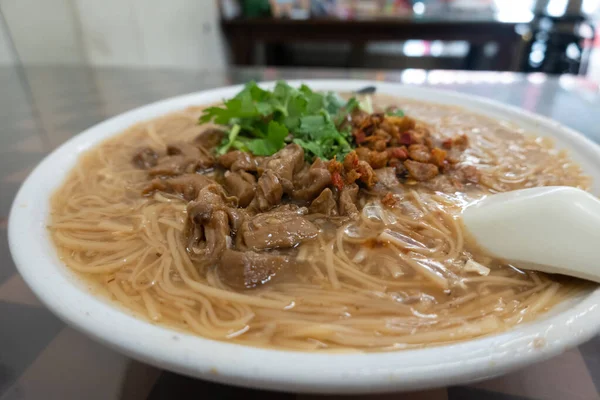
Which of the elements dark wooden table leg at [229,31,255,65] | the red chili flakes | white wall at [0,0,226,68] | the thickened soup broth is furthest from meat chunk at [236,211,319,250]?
dark wooden table leg at [229,31,255,65]

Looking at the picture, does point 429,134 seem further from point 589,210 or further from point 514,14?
point 514,14

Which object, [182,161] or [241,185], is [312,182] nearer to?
[241,185]

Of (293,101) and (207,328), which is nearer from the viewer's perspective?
(207,328)

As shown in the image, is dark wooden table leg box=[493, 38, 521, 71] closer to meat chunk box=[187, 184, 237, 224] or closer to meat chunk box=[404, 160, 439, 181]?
meat chunk box=[404, 160, 439, 181]

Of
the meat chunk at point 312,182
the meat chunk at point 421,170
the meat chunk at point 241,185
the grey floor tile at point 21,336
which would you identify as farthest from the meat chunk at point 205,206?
the meat chunk at point 421,170

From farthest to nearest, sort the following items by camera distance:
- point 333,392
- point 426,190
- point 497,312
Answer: point 426,190, point 497,312, point 333,392

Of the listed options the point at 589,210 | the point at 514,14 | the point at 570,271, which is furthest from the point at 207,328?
the point at 514,14

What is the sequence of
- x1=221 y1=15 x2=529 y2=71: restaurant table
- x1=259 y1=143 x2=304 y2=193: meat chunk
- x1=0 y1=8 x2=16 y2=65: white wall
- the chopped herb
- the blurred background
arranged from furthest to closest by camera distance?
x1=221 y1=15 x2=529 y2=71: restaurant table
the blurred background
x1=0 y1=8 x2=16 y2=65: white wall
the chopped herb
x1=259 y1=143 x2=304 y2=193: meat chunk
